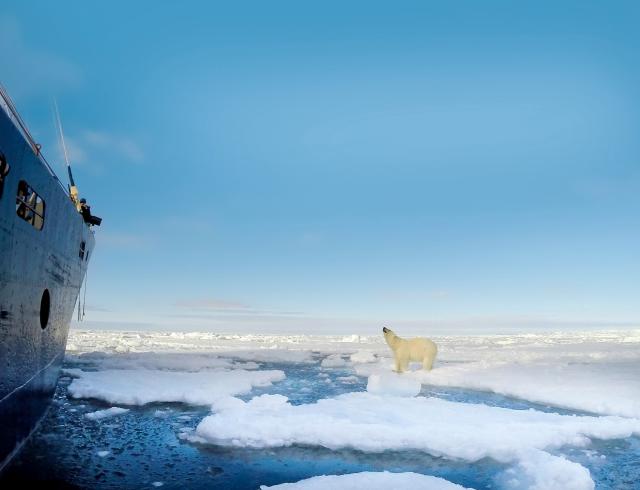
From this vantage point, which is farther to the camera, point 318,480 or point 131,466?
point 131,466

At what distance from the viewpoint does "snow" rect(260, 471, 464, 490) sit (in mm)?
4055

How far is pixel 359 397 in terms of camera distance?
331 inches

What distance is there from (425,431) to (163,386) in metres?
5.90

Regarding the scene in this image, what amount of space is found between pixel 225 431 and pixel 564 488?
3995 millimetres

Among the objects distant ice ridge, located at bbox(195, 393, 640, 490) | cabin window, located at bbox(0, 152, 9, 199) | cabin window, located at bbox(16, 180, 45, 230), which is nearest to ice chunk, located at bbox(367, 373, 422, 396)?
distant ice ridge, located at bbox(195, 393, 640, 490)

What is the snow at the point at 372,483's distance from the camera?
13.3 ft

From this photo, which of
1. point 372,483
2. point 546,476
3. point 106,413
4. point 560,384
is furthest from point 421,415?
point 106,413

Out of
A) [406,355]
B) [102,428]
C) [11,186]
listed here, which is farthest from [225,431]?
[406,355]

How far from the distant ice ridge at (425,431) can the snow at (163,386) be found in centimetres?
204

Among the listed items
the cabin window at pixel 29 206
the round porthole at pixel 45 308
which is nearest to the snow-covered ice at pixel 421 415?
the round porthole at pixel 45 308

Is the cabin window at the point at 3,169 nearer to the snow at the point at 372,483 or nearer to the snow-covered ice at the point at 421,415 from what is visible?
the snow-covered ice at the point at 421,415

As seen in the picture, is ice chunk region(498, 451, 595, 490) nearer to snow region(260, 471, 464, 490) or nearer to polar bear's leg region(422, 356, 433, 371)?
snow region(260, 471, 464, 490)

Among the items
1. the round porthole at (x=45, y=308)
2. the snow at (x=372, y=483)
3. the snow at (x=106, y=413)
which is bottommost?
the snow at (x=106, y=413)

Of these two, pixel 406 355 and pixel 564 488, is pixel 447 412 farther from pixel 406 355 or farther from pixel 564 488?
pixel 406 355
